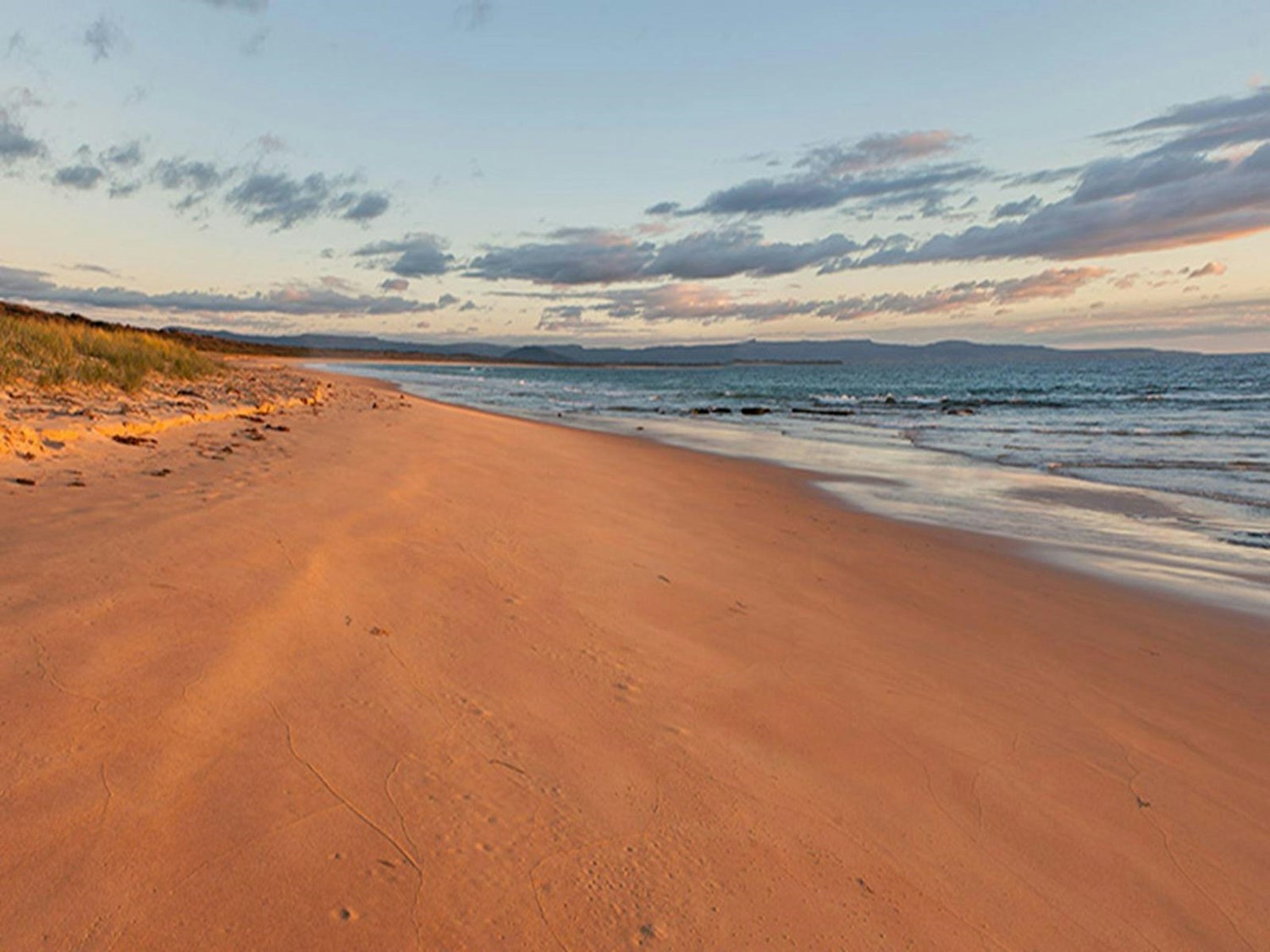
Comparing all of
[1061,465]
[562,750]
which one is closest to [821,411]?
[1061,465]

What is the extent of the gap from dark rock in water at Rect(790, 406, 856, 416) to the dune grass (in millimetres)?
25146

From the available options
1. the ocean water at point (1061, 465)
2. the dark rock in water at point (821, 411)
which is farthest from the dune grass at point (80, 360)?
the dark rock in water at point (821, 411)

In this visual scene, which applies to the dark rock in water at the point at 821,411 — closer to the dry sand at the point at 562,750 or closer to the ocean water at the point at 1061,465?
the ocean water at the point at 1061,465

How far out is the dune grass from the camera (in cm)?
1144

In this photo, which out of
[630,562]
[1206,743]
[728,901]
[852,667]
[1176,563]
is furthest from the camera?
[1176,563]

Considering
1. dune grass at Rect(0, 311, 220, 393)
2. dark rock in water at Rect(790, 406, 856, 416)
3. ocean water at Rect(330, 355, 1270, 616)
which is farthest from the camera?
dark rock in water at Rect(790, 406, 856, 416)

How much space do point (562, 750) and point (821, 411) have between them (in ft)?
111

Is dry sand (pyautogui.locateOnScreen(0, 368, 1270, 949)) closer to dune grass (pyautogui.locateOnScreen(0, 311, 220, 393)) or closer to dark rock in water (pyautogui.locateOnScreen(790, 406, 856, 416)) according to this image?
dune grass (pyautogui.locateOnScreen(0, 311, 220, 393))

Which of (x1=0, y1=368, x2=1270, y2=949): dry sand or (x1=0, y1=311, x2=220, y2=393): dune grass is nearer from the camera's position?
(x1=0, y1=368, x2=1270, y2=949): dry sand

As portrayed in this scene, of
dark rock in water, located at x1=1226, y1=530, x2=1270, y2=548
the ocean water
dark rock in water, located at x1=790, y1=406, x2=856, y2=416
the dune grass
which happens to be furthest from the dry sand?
dark rock in water, located at x1=790, y1=406, x2=856, y2=416

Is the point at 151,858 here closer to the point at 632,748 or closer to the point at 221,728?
the point at 221,728

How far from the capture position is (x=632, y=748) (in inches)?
117

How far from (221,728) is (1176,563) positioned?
29.5 ft

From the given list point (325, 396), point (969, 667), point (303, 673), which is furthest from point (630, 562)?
point (325, 396)
